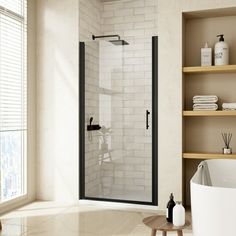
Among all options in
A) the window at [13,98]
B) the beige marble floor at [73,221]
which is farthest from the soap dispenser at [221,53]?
the window at [13,98]

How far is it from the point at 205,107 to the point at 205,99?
0.32 feet

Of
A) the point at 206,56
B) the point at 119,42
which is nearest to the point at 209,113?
the point at 206,56

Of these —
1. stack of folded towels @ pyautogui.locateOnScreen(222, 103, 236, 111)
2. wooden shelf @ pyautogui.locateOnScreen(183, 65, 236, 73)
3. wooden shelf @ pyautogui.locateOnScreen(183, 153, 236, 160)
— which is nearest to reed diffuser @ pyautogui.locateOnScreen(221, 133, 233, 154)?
wooden shelf @ pyautogui.locateOnScreen(183, 153, 236, 160)

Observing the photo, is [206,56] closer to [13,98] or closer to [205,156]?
[205,156]

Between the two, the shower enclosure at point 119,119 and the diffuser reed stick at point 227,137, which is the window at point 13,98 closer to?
the shower enclosure at point 119,119

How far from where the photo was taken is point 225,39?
435cm

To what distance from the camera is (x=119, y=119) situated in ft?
14.4

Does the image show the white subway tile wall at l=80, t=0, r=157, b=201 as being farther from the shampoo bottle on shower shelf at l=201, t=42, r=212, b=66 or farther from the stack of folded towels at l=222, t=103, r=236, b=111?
the stack of folded towels at l=222, t=103, r=236, b=111

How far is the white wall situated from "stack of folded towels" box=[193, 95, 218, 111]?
149cm

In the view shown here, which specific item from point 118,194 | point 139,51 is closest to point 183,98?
point 139,51

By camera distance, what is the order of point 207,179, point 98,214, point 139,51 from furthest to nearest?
point 139,51 → point 98,214 → point 207,179

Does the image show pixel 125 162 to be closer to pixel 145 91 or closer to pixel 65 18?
pixel 145 91

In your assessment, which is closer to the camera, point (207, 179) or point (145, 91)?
point (207, 179)

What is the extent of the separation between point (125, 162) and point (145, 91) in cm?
91
